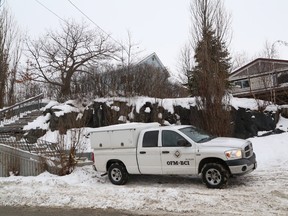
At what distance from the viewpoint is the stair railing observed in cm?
1935

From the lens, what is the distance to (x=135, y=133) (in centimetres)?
1023

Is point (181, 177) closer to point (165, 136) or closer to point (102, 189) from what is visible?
point (165, 136)

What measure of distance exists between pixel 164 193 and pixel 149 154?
1.86 m

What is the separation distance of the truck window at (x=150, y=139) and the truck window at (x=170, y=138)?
27cm

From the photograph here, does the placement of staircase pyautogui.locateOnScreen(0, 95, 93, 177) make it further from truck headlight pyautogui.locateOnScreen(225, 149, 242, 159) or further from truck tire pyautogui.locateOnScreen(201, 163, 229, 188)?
truck headlight pyautogui.locateOnScreen(225, 149, 242, 159)

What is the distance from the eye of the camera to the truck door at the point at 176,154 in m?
9.17

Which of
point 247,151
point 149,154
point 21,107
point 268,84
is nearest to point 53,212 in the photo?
point 149,154

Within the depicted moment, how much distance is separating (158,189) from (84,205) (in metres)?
2.15

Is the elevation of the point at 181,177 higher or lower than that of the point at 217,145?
lower

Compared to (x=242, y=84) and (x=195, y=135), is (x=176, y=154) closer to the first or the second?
(x=195, y=135)

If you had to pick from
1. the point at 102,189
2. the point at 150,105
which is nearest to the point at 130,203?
the point at 102,189

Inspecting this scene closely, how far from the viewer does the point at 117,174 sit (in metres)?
10.3

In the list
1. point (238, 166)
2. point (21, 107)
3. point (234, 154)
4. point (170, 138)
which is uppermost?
point (21, 107)

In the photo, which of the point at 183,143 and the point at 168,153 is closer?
the point at 183,143
